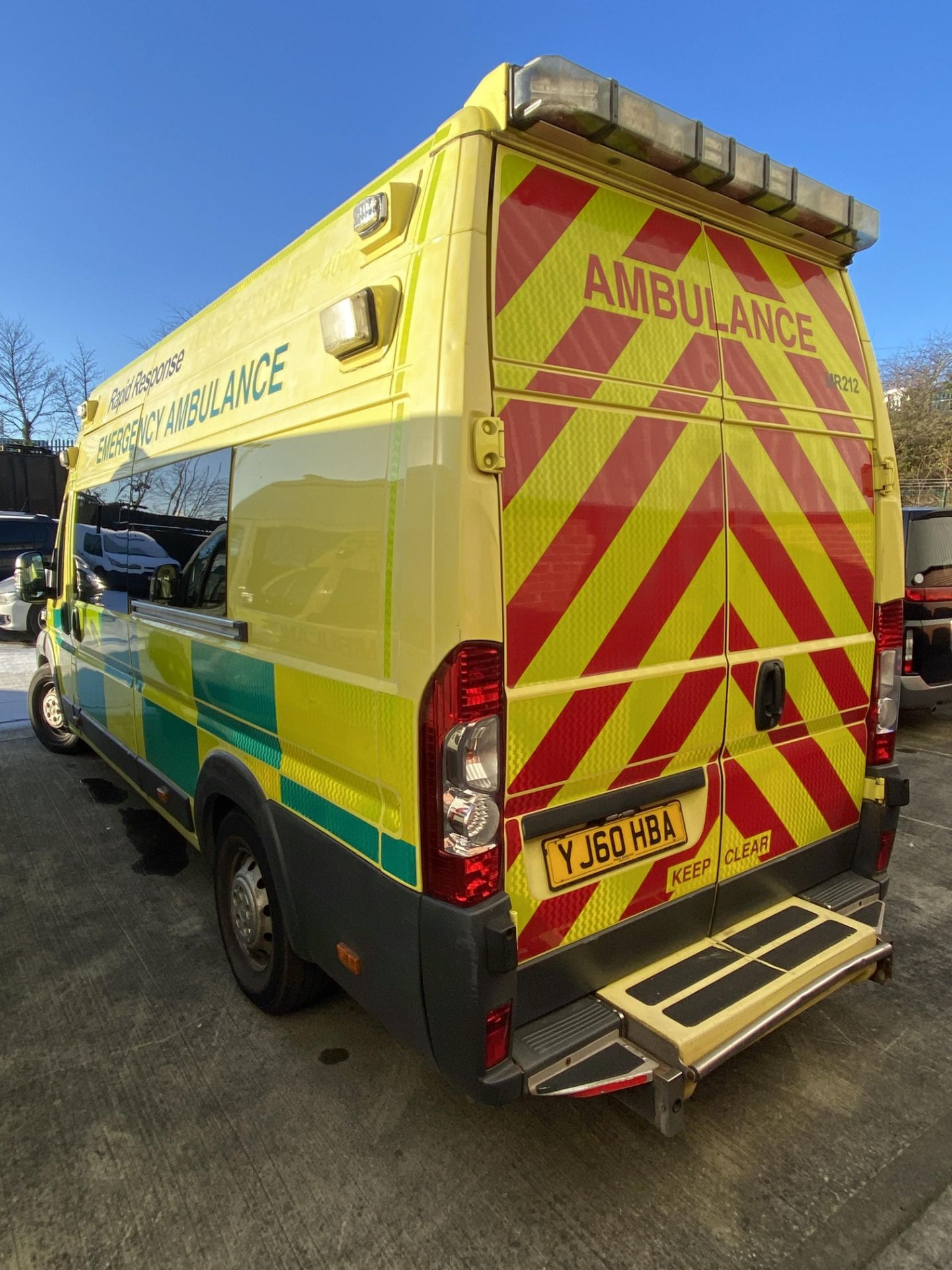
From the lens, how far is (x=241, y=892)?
9.71ft

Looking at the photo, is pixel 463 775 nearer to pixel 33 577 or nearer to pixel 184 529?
pixel 184 529

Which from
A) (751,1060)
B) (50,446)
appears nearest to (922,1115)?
(751,1060)

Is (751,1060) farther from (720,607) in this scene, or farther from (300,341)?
(300,341)

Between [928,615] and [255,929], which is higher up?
[928,615]

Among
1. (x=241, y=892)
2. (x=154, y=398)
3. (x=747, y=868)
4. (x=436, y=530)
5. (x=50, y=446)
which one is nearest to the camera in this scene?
(x=436, y=530)

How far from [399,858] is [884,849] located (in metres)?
2.00

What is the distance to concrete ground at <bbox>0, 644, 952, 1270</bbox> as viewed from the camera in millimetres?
1938

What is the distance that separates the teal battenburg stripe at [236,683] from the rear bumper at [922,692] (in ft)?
17.9

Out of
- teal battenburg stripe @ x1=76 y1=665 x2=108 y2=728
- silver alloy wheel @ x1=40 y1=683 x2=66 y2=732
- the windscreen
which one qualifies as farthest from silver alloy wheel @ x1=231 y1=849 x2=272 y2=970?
the windscreen

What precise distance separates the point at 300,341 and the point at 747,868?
7.30 ft

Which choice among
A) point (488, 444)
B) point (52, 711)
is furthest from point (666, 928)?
point (52, 711)

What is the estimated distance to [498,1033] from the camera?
1.88m

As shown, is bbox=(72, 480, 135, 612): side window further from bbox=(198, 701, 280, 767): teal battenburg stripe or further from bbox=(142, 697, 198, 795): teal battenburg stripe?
bbox=(198, 701, 280, 767): teal battenburg stripe

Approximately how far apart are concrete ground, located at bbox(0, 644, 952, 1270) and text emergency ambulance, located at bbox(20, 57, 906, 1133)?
328 millimetres
